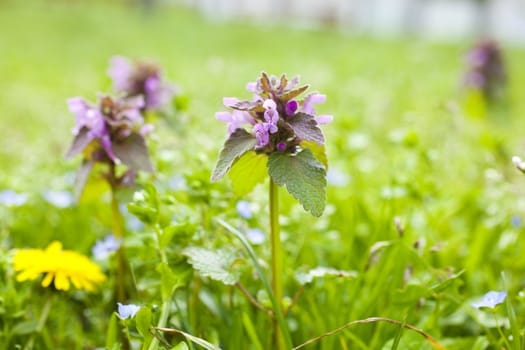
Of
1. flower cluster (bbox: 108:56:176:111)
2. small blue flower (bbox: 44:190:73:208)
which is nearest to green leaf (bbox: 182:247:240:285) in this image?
small blue flower (bbox: 44:190:73:208)

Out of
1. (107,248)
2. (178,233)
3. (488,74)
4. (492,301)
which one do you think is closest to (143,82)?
(107,248)

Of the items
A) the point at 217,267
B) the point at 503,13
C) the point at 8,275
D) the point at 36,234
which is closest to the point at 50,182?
the point at 36,234

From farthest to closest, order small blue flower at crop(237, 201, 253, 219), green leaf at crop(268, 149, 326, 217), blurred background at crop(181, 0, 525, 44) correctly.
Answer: blurred background at crop(181, 0, 525, 44), small blue flower at crop(237, 201, 253, 219), green leaf at crop(268, 149, 326, 217)

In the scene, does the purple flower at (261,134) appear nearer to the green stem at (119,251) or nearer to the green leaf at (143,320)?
the green leaf at (143,320)

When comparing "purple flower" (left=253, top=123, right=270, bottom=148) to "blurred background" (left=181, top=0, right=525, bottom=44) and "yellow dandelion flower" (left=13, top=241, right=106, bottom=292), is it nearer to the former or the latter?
"yellow dandelion flower" (left=13, top=241, right=106, bottom=292)

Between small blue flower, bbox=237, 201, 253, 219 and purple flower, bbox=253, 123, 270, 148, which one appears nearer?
purple flower, bbox=253, 123, 270, 148

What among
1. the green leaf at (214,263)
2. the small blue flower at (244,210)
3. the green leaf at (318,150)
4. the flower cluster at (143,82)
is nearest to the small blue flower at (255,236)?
the small blue flower at (244,210)
